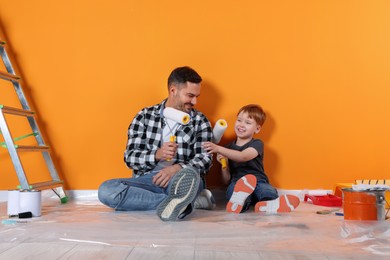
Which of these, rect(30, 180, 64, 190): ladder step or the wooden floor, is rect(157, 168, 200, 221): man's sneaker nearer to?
the wooden floor

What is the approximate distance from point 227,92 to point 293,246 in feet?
4.92

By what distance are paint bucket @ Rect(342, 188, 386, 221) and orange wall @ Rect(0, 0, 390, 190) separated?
0.80 metres

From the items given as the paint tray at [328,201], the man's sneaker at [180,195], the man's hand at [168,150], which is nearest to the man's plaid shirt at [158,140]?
the man's hand at [168,150]

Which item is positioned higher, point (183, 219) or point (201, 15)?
point (201, 15)

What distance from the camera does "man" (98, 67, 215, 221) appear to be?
2131mm

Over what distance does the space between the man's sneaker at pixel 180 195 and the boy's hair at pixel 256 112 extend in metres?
0.83

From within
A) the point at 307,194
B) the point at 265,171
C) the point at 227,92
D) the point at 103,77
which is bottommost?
the point at 307,194

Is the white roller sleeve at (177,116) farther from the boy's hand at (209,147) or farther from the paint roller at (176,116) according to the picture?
the boy's hand at (209,147)

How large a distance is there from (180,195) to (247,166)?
31.2 inches

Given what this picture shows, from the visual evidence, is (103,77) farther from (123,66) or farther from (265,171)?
(265,171)

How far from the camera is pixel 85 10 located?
2.75m

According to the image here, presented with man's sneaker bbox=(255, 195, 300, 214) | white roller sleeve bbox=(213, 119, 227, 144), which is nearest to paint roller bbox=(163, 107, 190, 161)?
white roller sleeve bbox=(213, 119, 227, 144)

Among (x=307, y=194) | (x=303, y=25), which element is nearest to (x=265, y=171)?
(x=307, y=194)

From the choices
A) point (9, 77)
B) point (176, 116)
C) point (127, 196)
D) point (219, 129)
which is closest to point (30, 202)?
point (127, 196)
